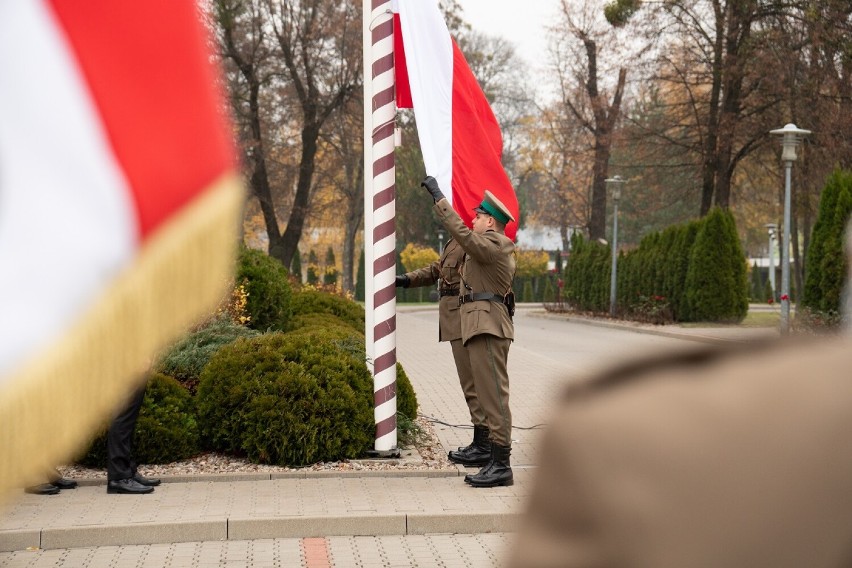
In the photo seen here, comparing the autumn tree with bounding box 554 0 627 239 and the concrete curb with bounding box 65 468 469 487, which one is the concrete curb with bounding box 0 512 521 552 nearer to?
the concrete curb with bounding box 65 468 469 487

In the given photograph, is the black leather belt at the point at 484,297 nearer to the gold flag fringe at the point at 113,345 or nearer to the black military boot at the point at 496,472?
the black military boot at the point at 496,472

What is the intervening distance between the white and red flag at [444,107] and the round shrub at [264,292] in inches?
214

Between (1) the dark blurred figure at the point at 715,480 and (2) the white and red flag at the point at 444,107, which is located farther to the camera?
(2) the white and red flag at the point at 444,107

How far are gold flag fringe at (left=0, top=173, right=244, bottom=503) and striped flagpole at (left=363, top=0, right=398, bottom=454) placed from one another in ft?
25.3

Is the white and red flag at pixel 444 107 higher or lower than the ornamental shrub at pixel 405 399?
higher

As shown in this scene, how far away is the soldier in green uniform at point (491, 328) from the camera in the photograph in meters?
8.16

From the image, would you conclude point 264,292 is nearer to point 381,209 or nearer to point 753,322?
point 381,209

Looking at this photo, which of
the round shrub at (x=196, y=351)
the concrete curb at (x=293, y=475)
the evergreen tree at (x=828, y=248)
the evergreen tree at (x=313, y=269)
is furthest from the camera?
the evergreen tree at (x=313, y=269)

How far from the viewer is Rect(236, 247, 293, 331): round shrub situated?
14352mm

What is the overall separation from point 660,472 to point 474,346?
7.39m

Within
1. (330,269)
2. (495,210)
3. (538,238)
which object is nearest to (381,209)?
(495,210)

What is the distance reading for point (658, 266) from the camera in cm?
3581

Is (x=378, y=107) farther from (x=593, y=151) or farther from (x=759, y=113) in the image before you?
(x=593, y=151)

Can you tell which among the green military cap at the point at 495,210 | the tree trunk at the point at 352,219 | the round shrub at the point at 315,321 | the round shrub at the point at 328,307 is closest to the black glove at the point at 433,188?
the green military cap at the point at 495,210
